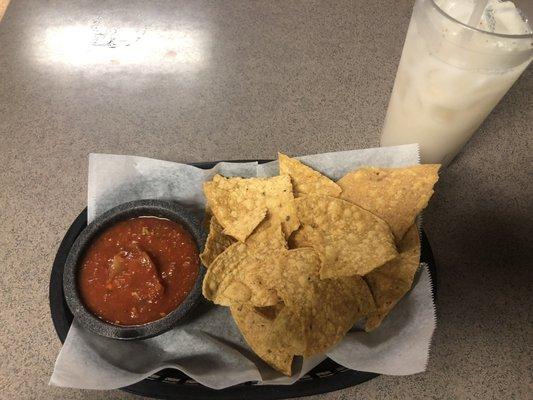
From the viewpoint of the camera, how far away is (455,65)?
102 cm

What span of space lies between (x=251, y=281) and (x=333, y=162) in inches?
16.6

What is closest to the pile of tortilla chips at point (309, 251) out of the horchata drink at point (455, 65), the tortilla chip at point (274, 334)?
the tortilla chip at point (274, 334)

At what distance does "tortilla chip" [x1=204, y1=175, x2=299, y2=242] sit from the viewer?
1.11m

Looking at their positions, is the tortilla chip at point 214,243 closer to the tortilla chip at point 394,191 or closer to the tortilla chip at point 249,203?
the tortilla chip at point 249,203

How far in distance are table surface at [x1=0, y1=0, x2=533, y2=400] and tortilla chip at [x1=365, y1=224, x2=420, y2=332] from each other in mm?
215

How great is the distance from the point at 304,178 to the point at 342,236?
19 cm

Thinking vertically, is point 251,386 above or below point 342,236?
below

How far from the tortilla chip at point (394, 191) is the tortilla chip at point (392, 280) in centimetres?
7

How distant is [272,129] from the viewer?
62.3 inches

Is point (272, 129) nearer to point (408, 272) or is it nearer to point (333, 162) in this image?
point (333, 162)

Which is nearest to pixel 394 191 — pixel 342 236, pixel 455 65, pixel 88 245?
pixel 342 236

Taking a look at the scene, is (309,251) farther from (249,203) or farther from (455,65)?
(455,65)

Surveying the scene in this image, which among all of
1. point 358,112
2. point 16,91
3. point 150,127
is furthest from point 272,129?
point 16,91

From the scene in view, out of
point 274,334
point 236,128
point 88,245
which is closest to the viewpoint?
point 274,334
